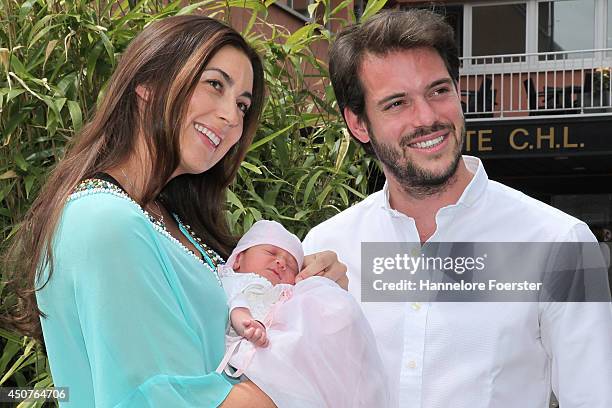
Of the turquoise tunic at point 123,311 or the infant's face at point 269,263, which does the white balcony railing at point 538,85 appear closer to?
the infant's face at point 269,263

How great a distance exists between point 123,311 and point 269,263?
54 cm

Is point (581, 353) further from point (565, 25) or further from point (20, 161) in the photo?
point (565, 25)

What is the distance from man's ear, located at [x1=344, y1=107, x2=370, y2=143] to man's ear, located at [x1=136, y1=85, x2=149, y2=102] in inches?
30.2

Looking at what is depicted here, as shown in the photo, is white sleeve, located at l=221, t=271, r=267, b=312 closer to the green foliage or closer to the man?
the man

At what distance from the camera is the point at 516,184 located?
1552cm

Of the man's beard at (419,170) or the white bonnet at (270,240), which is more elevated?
the man's beard at (419,170)

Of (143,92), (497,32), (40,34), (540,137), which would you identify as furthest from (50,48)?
(497,32)

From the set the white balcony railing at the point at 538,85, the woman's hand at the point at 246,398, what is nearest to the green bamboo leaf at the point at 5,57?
the woman's hand at the point at 246,398

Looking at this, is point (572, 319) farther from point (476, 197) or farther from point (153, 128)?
point (153, 128)

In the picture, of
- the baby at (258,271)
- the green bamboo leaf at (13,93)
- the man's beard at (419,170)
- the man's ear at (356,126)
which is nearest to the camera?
the baby at (258,271)

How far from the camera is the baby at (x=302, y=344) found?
5.12 ft

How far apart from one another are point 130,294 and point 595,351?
38.0 inches

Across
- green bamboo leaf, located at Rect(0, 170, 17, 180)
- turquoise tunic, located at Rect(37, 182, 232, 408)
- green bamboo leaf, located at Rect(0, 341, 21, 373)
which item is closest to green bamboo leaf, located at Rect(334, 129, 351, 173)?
green bamboo leaf, located at Rect(0, 170, 17, 180)

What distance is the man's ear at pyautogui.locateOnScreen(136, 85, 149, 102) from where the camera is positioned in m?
1.62
